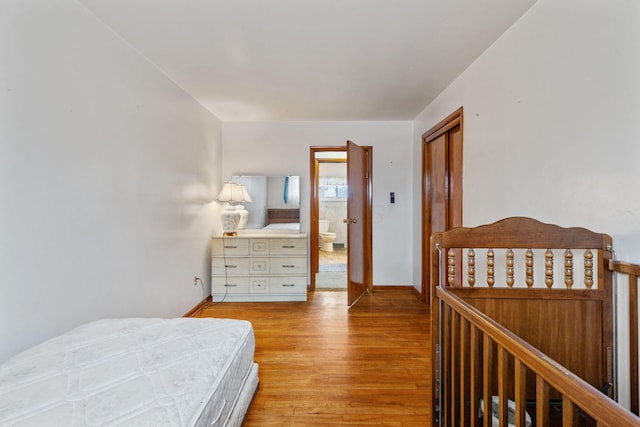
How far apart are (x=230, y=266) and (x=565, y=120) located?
3.16 metres

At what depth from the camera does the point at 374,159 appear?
3830 millimetres

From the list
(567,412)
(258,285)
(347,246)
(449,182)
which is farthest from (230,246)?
(567,412)

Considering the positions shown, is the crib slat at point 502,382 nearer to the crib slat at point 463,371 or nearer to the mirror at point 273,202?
the crib slat at point 463,371

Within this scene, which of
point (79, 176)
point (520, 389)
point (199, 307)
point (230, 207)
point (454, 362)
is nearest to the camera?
point (520, 389)

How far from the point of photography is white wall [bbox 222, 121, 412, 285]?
12.6ft

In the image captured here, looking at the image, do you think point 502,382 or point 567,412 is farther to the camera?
point 502,382

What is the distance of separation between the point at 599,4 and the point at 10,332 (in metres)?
2.89

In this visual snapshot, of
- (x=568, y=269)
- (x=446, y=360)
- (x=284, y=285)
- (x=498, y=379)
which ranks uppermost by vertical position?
(x=568, y=269)

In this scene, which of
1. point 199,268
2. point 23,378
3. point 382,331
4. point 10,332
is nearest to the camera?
point 23,378

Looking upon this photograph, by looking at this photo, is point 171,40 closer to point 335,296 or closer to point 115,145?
point 115,145

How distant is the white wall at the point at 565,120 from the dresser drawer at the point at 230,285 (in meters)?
2.53

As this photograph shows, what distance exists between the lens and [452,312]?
117 centimetres

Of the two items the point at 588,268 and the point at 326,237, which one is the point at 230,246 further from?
the point at 326,237

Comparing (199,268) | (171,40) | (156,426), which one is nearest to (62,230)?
(156,426)
